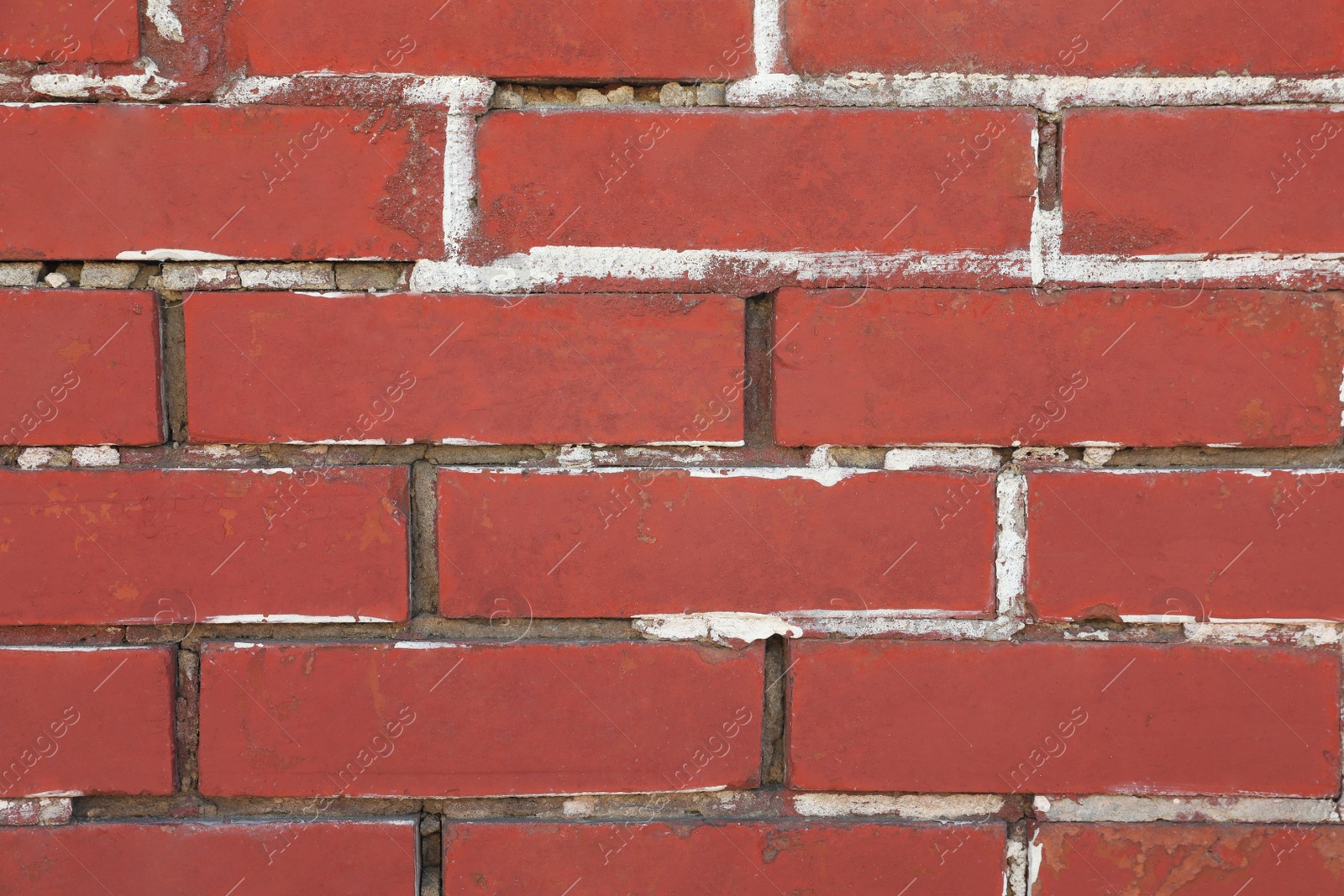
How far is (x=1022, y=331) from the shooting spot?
2.51ft

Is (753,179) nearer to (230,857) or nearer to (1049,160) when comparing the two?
(1049,160)

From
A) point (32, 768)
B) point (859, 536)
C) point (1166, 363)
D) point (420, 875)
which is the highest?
point (1166, 363)

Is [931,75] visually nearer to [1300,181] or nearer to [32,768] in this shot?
[1300,181]

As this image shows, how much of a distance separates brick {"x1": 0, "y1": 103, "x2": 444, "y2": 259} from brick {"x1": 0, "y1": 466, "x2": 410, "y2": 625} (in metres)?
0.21

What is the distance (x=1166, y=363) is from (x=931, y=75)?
0.34m

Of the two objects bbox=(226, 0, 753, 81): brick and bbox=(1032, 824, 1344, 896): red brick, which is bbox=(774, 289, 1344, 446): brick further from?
bbox=(1032, 824, 1344, 896): red brick

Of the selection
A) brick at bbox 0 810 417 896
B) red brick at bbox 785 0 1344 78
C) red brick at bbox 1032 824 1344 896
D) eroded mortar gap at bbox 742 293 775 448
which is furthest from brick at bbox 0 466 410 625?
red brick at bbox 1032 824 1344 896

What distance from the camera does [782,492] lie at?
773 mm

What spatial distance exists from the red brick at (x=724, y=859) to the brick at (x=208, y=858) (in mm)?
114

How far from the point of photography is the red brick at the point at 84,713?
770 mm

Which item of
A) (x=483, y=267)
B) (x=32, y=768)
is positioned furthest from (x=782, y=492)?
(x=32, y=768)

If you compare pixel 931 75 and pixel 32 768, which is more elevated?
pixel 931 75

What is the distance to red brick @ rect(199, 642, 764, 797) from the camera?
2.55ft

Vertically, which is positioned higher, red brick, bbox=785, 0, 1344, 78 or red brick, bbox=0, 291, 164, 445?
red brick, bbox=785, 0, 1344, 78
